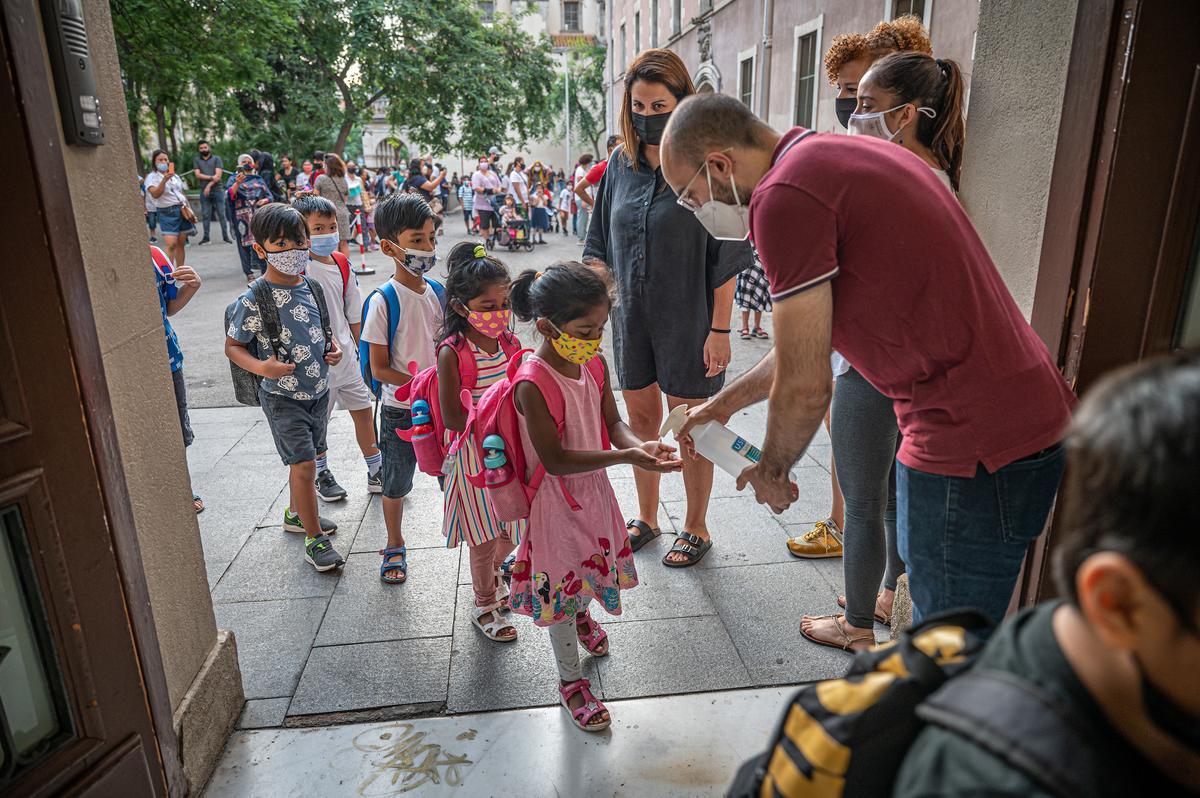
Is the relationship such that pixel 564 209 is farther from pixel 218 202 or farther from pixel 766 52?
pixel 218 202

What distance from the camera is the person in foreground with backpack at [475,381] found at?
280 cm

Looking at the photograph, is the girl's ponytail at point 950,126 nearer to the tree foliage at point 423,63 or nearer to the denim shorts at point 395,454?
the denim shorts at point 395,454

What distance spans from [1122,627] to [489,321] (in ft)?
8.10

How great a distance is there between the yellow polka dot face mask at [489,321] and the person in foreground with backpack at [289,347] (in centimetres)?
97

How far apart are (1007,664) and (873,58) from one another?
116 inches

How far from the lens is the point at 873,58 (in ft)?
10.6

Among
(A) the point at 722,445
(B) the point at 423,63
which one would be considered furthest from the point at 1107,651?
(B) the point at 423,63

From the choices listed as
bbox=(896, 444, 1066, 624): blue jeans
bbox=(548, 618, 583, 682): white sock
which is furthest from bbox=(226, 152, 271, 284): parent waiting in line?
bbox=(896, 444, 1066, 624): blue jeans

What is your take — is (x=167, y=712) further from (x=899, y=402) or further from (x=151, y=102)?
(x=151, y=102)

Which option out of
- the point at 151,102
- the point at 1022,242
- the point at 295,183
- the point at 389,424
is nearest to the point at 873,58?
the point at 1022,242

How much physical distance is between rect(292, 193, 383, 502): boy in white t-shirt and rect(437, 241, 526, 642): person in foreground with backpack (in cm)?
143

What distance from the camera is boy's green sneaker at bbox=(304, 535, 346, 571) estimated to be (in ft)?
11.9

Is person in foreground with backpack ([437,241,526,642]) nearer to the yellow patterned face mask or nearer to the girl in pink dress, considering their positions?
the girl in pink dress

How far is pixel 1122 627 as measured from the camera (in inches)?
31.4
